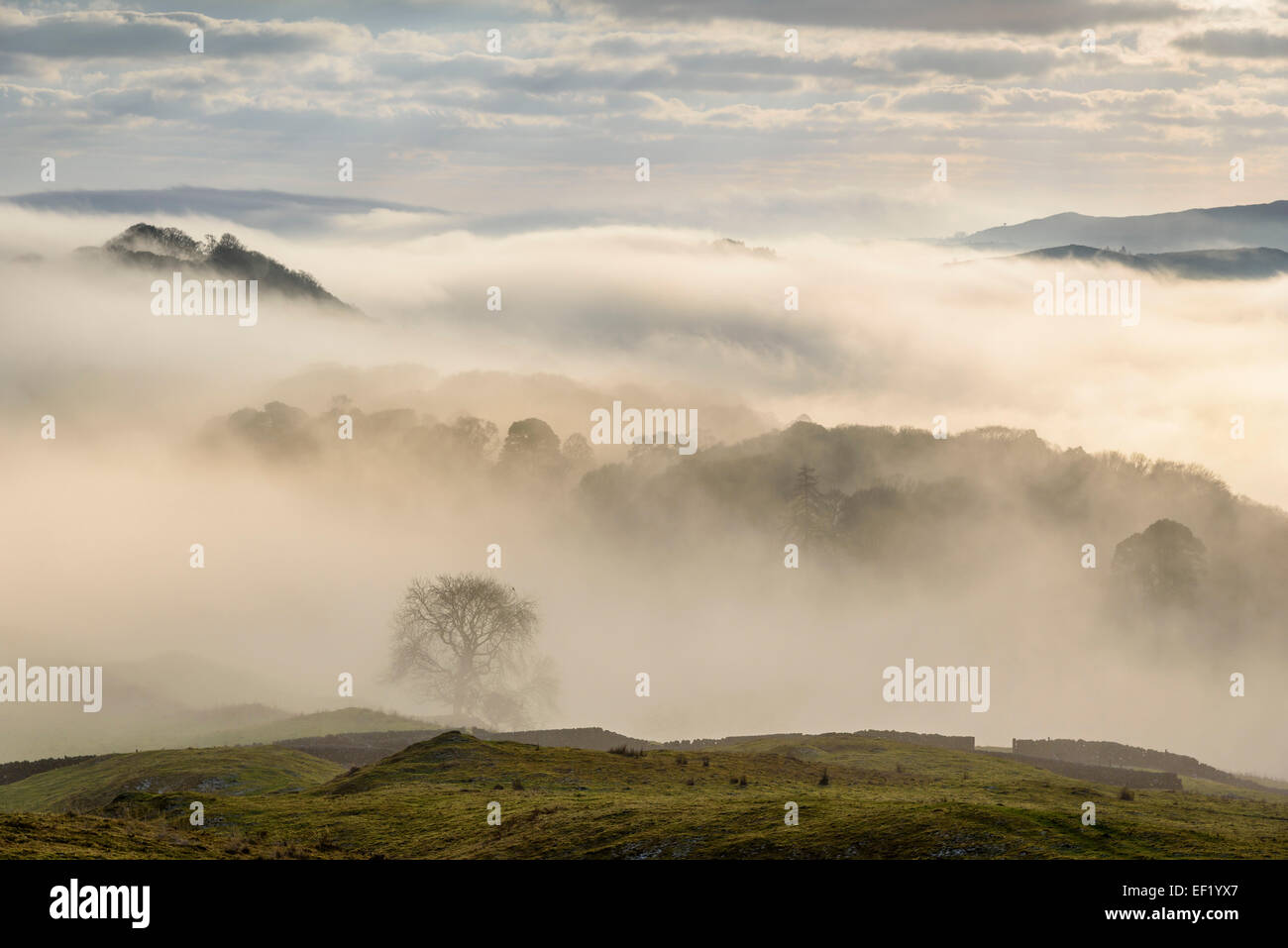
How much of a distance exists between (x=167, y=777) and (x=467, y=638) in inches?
2038

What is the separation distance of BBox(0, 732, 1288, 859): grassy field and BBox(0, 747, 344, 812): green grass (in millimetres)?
253

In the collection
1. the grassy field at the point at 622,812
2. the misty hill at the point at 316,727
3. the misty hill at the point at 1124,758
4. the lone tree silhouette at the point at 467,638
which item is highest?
the lone tree silhouette at the point at 467,638

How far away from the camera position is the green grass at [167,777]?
230 ft

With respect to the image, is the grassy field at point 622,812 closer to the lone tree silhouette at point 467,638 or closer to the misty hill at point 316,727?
the lone tree silhouette at point 467,638

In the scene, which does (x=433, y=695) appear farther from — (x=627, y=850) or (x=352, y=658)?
(x=627, y=850)

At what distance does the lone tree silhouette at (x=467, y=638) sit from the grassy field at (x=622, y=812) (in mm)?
43311
